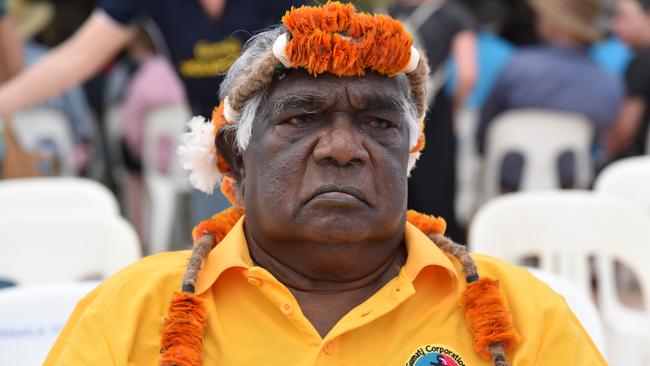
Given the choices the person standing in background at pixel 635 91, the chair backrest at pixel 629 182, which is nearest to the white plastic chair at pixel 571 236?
the chair backrest at pixel 629 182

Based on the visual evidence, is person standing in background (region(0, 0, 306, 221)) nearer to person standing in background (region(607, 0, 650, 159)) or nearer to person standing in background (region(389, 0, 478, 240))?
person standing in background (region(389, 0, 478, 240))

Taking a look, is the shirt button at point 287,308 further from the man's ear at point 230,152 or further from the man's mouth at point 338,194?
the man's ear at point 230,152

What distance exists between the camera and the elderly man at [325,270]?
91.4 inches

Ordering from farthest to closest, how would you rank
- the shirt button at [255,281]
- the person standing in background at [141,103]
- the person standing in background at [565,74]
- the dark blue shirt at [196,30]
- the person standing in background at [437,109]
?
the person standing in background at [141,103], the person standing in background at [565,74], the person standing in background at [437,109], the dark blue shirt at [196,30], the shirt button at [255,281]

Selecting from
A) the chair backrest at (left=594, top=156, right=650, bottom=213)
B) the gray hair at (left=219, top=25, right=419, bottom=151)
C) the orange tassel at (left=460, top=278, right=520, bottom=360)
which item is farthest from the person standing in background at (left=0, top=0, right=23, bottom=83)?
the orange tassel at (left=460, top=278, right=520, bottom=360)

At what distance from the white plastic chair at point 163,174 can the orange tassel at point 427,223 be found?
12.9 feet

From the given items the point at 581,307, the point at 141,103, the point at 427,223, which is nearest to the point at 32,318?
the point at 427,223

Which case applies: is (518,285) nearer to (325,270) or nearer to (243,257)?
(325,270)

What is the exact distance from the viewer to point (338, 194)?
2295 millimetres

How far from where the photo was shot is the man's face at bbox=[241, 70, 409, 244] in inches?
90.7

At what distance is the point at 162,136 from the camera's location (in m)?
6.71

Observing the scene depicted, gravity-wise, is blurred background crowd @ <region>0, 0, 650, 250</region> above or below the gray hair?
below

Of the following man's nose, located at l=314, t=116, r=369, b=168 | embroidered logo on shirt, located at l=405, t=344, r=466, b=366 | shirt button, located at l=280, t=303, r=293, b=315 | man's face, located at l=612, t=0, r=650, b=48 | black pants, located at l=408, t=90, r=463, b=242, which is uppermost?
man's nose, located at l=314, t=116, r=369, b=168

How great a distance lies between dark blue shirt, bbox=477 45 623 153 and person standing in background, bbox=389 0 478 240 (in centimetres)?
54
